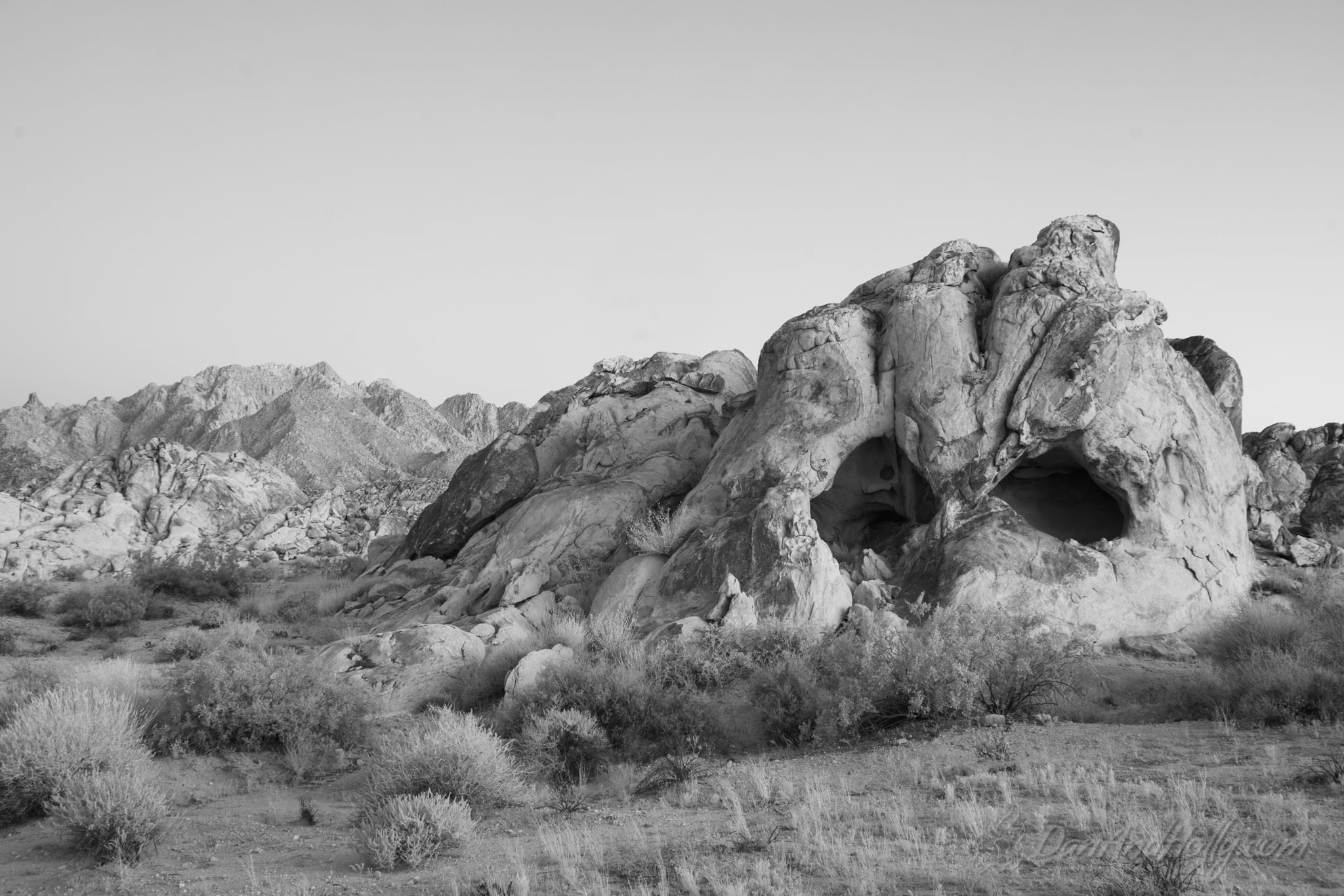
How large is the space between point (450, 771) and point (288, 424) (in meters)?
68.2

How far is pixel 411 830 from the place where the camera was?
6656mm

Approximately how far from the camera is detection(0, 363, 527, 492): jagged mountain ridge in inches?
2576

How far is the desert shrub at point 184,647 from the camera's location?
49.2 feet

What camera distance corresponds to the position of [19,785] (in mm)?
7703

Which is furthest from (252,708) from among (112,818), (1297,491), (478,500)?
(1297,491)

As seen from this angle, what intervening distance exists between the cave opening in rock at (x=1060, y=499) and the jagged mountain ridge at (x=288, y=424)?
4846cm

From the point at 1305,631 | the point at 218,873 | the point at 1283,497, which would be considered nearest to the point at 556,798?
the point at 218,873

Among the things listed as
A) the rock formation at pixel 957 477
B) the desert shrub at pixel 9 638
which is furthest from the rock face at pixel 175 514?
the rock formation at pixel 957 477

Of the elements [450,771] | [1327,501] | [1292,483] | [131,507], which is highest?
[131,507]

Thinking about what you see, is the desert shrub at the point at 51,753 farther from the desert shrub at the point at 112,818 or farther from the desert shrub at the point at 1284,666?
the desert shrub at the point at 1284,666

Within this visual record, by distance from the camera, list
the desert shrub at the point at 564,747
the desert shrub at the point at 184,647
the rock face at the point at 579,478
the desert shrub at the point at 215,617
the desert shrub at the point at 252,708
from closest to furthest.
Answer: the desert shrub at the point at 564,747, the desert shrub at the point at 252,708, the desert shrub at the point at 184,647, the rock face at the point at 579,478, the desert shrub at the point at 215,617

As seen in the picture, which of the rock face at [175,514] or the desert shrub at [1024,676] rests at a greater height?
the rock face at [175,514]

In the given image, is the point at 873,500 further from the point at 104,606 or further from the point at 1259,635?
the point at 104,606

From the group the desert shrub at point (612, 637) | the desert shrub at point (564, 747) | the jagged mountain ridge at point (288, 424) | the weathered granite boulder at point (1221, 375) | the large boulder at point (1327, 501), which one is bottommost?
the desert shrub at point (564, 747)
